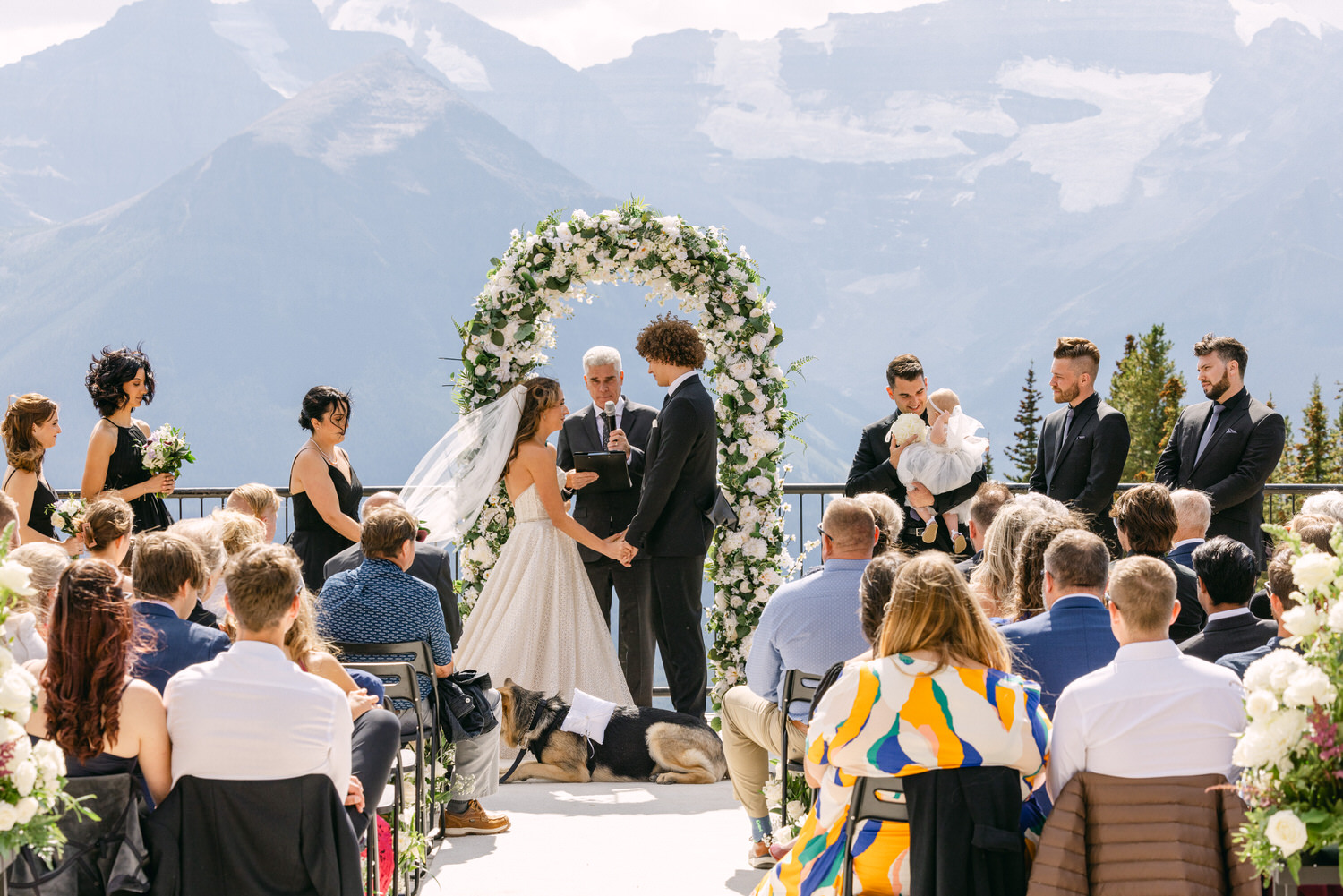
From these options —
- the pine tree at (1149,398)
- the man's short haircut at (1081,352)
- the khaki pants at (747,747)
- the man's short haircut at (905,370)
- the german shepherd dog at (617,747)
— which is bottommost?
the german shepherd dog at (617,747)

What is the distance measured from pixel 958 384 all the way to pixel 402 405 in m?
63.1

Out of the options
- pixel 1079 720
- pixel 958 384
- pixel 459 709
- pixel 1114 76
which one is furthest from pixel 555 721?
pixel 1114 76

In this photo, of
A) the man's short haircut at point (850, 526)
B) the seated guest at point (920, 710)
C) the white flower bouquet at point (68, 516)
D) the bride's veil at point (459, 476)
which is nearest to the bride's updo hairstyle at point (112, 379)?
the white flower bouquet at point (68, 516)

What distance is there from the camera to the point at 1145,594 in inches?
101

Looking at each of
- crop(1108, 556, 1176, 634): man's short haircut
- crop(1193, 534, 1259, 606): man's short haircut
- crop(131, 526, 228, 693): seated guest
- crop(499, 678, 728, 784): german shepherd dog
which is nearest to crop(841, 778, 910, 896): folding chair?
crop(1108, 556, 1176, 634): man's short haircut

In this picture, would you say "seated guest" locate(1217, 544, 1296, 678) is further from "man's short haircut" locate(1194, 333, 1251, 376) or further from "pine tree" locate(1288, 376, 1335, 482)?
"pine tree" locate(1288, 376, 1335, 482)

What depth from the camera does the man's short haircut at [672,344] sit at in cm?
592

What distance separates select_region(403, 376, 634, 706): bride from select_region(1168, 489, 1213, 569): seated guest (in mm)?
2636

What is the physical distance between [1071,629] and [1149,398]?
4033cm

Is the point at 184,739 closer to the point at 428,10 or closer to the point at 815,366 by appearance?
the point at 815,366

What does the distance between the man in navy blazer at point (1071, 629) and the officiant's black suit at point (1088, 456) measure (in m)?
2.43

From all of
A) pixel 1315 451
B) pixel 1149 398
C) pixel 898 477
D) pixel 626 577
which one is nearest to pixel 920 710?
pixel 898 477

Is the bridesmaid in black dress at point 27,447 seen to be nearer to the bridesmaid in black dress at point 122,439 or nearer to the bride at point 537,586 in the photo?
the bridesmaid in black dress at point 122,439

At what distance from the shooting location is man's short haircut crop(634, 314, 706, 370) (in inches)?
233
